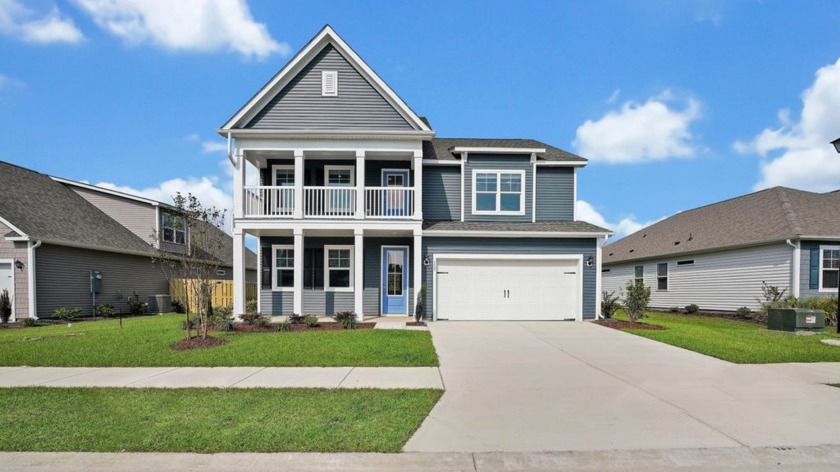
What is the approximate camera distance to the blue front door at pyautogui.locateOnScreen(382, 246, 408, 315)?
1612 cm

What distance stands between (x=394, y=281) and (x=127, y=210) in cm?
1618

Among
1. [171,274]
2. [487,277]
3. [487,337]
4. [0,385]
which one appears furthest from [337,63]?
[171,274]

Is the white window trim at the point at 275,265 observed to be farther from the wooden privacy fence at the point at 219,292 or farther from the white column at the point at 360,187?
the wooden privacy fence at the point at 219,292

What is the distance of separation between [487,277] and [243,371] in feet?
31.2

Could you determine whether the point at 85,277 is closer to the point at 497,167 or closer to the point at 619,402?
the point at 497,167

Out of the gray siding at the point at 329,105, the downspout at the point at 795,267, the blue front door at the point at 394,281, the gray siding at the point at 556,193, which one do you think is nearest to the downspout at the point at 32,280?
the gray siding at the point at 329,105

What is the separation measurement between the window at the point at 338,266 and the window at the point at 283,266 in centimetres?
131

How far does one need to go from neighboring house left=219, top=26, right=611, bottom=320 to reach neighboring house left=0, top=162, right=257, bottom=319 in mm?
3024

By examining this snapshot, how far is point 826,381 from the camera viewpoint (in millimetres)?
7285

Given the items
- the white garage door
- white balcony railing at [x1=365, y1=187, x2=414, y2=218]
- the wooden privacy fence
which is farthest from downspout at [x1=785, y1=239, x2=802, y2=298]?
the wooden privacy fence

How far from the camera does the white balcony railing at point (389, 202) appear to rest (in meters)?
15.4

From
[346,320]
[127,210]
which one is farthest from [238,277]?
[127,210]

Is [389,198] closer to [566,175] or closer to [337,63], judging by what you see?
[337,63]

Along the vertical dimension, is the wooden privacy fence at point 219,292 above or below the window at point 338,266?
below
